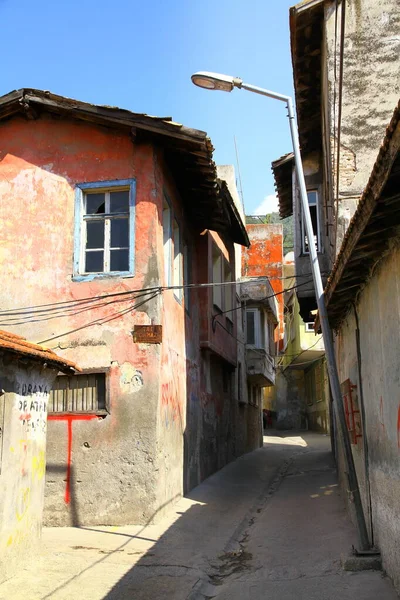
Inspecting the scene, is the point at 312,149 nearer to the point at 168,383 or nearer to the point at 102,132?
the point at 102,132


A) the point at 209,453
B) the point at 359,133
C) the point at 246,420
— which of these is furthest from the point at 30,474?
the point at 246,420

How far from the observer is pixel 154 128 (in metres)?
10.9

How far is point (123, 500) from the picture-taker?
1002 centimetres

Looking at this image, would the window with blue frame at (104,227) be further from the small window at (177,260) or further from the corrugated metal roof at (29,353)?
the corrugated metal roof at (29,353)

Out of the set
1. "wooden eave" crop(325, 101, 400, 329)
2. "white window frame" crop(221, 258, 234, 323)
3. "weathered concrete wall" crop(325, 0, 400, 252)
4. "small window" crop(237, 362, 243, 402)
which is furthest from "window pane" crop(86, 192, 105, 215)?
"small window" crop(237, 362, 243, 402)

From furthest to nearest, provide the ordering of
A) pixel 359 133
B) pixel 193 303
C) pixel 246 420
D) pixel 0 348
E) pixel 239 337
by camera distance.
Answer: pixel 246 420 < pixel 239 337 < pixel 193 303 < pixel 359 133 < pixel 0 348

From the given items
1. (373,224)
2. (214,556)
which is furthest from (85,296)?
(373,224)

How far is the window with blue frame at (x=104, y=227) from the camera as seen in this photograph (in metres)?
11.2

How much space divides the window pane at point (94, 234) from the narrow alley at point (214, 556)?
501cm

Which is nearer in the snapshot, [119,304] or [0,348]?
[0,348]

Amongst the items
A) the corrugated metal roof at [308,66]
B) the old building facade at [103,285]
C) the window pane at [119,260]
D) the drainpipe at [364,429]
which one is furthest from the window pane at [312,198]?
the drainpipe at [364,429]

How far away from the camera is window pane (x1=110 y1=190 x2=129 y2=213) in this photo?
37.4ft

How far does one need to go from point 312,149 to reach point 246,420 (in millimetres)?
11380

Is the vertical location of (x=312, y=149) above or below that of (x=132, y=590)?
above
